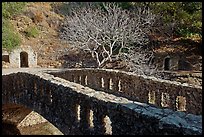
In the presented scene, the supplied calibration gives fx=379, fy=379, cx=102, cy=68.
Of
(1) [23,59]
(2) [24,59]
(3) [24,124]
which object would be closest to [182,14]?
(2) [24,59]

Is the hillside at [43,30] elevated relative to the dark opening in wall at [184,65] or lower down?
elevated

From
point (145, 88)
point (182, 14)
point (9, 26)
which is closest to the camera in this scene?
point (145, 88)

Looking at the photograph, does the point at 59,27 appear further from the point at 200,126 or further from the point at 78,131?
the point at 200,126

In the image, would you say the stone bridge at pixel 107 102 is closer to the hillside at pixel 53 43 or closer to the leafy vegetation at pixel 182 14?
the leafy vegetation at pixel 182 14

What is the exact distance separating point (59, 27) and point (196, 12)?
587 inches

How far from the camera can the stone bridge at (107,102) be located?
8.12 m

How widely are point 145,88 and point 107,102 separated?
22.5 ft

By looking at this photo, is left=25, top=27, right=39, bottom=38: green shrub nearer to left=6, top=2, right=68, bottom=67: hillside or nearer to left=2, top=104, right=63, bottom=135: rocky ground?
left=6, top=2, right=68, bottom=67: hillside

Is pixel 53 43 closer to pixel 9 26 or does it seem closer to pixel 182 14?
pixel 9 26

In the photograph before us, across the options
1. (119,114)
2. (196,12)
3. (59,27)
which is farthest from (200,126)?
(59,27)

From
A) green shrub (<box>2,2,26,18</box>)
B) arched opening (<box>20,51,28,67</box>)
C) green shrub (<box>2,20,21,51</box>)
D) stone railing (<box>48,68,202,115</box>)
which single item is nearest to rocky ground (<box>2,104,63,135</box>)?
stone railing (<box>48,68,202,115</box>)

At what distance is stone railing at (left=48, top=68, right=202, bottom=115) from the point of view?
47.3 feet

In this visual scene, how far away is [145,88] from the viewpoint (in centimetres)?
1623

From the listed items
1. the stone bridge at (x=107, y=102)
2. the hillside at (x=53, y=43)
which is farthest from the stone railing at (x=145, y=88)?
the hillside at (x=53, y=43)
